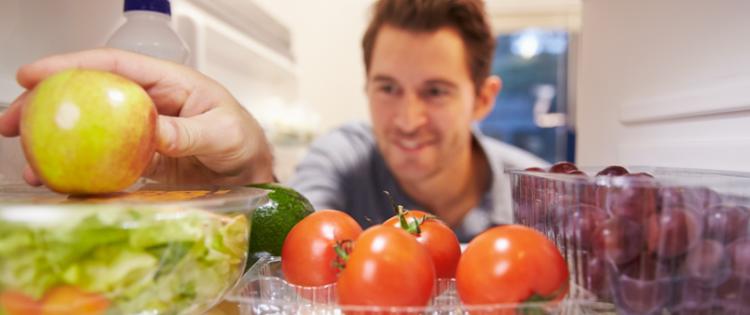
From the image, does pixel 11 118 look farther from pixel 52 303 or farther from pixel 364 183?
pixel 364 183

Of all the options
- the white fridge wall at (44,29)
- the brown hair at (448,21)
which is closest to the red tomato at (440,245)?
the white fridge wall at (44,29)

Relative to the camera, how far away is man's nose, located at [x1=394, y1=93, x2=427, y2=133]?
1.29 m

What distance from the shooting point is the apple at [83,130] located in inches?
13.7

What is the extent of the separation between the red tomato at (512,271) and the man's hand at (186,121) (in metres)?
0.28

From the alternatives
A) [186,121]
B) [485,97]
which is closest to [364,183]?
[485,97]

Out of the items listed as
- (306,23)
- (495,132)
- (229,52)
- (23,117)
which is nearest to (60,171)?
(23,117)

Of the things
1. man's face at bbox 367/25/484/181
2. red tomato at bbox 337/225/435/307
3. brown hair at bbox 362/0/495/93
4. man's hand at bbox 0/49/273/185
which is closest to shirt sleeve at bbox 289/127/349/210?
man's face at bbox 367/25/484/181

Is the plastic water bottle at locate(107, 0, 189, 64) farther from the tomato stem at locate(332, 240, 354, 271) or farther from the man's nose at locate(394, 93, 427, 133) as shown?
the man's nose at locate(394, 93, 427, 133)

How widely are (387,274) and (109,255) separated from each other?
192 millimetres

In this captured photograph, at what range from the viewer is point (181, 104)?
57 cm

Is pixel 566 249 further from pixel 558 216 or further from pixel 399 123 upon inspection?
pixel 399 123

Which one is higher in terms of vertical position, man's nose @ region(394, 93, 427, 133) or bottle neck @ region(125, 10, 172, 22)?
bottle neck @ region(125, 10, 172, 22)

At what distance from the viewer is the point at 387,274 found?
36 cm

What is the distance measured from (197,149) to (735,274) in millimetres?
483
